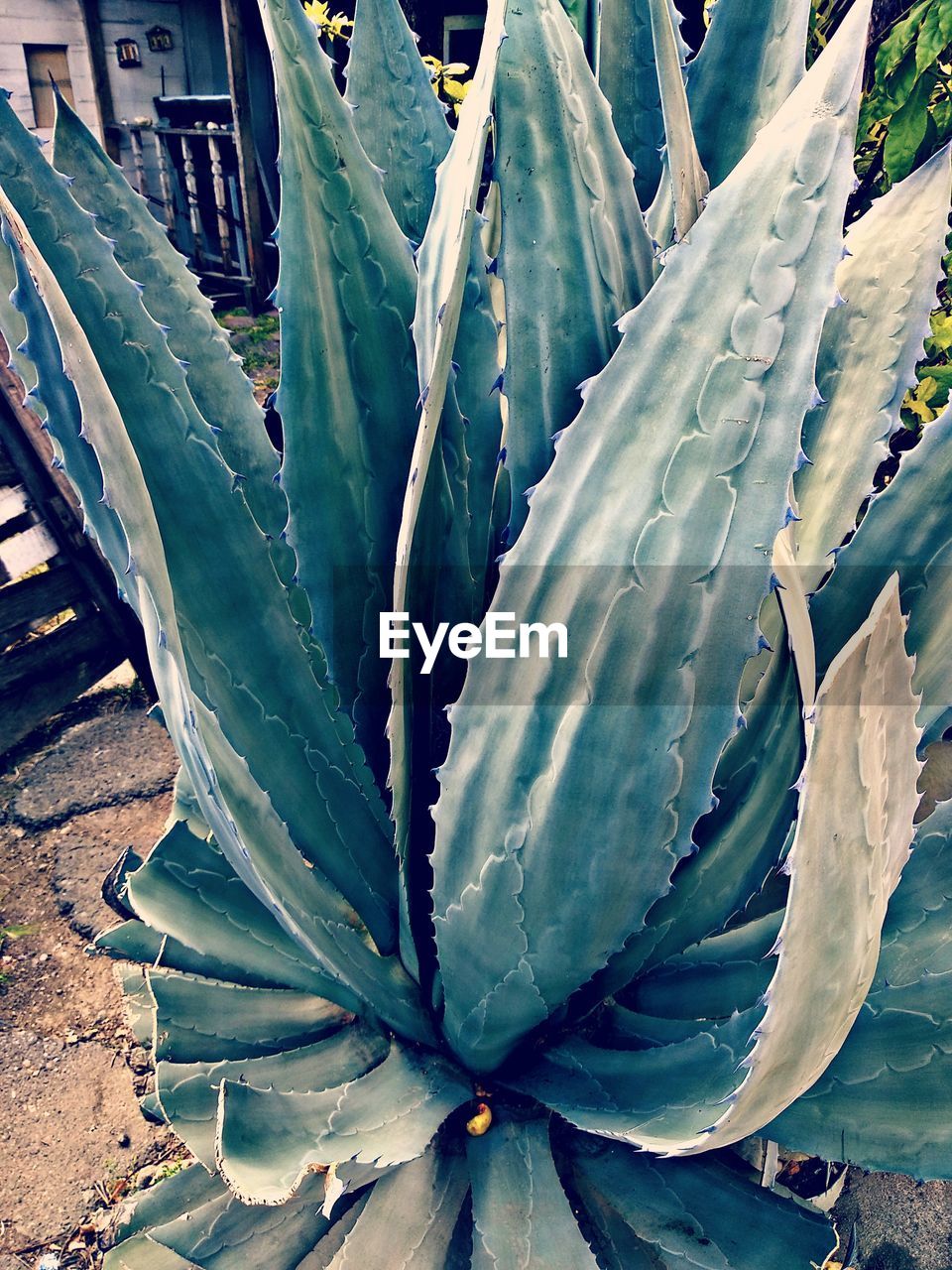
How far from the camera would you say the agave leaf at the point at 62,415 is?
67 centimetres

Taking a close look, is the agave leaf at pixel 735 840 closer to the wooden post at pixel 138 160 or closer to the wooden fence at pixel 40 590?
the wooden fence at pixel 40 590

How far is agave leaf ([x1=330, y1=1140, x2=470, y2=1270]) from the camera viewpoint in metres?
0.83

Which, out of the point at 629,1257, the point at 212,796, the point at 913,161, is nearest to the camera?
the point at 212,796

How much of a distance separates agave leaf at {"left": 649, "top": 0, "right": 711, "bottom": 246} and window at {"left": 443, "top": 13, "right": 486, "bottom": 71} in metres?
3.63

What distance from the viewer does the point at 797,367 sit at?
622 mm

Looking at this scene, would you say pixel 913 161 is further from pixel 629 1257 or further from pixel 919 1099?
pixel 629 1257

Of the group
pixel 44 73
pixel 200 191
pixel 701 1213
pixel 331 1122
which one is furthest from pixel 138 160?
pixel 701 1213

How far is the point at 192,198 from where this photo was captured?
5012mm

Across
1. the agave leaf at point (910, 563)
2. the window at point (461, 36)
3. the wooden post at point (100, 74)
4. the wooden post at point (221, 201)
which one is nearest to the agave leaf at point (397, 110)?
the agave leaf at point (910, 563)

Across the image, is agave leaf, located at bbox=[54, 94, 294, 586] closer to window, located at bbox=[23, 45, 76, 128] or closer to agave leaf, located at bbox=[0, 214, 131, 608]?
agave leaf, located at bbox=[0, 214, 131, 608]

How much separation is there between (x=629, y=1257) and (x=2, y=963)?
0.99 m

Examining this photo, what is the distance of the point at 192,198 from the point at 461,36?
1.67 metres

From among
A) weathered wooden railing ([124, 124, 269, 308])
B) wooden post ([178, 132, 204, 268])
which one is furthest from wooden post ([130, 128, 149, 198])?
wooden post ([178, 132, 204, 268])

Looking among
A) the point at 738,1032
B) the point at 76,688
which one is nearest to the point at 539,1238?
the point at 738,1032
